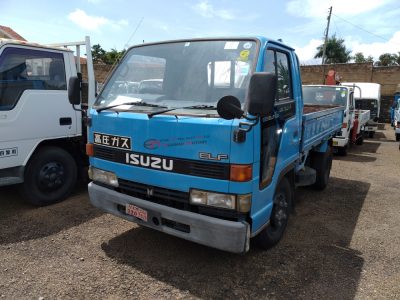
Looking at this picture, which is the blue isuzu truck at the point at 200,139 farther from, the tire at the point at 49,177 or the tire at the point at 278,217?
the tire at the point at 49,177

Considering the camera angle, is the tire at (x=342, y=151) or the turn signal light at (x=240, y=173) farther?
the tire at (x=342, y=151)

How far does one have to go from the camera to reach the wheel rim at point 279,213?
12.0 ft

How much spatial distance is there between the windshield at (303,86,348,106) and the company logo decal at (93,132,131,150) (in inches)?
281

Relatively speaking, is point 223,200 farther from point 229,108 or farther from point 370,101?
point 370,101

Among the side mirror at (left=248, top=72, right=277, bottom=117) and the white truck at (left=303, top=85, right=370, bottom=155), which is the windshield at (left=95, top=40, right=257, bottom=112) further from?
the white truck at (left=303, top=85, right=370, bottom=155)

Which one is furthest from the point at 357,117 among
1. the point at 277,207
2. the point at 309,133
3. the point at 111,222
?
the point at 111,222

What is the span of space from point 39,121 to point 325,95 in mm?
7591

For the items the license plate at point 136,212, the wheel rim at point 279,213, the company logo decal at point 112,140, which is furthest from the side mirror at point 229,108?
the wheel rim at point 279,213

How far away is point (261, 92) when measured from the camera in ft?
8.40

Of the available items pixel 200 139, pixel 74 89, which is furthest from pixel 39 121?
pixel 200 139

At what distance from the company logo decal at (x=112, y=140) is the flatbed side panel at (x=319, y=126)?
225 cm

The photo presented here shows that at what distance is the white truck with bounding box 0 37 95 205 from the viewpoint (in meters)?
4.34

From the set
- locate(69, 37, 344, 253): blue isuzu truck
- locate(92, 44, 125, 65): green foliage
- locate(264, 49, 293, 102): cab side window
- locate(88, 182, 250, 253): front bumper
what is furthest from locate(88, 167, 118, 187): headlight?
locate(92, 44, 125, 65): green foliage

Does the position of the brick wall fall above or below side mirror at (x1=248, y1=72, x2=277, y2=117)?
above
